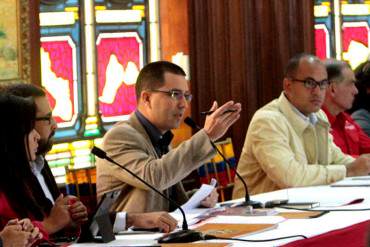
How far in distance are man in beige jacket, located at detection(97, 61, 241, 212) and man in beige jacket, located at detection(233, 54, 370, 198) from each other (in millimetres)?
747

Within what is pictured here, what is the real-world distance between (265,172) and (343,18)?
3351 mm

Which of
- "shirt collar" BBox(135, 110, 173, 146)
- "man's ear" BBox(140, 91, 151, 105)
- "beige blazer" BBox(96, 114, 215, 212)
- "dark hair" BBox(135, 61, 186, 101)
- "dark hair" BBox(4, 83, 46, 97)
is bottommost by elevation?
"beige blazer" BBox(96, 114, 215, 212)

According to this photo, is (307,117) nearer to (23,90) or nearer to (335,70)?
(335,70)

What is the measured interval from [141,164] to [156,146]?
8.7 inches

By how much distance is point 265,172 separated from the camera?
5328 millimetres

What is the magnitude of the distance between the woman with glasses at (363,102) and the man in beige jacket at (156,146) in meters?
2.45

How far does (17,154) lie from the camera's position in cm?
376

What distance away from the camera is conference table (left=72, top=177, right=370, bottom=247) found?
3529 millimetres

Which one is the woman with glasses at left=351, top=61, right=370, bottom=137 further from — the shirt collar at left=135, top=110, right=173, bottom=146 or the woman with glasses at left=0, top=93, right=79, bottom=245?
the woman with glasses at left=0, top=93, right=79, bottom=245

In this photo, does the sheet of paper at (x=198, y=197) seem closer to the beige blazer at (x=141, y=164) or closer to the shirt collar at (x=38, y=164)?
the beige blazer at (x=141, y=164)

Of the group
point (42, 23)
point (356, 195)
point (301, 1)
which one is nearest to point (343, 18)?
point (301, 1)

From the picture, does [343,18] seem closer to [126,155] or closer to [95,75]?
[95,75]

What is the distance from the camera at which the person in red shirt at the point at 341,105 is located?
624 cm

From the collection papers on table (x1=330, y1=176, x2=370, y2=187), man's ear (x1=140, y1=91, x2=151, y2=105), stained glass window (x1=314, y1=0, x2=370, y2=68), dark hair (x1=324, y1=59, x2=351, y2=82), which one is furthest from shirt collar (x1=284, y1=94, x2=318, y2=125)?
stained glass window (x1=314, y1=0, x2=370, y2=68)
